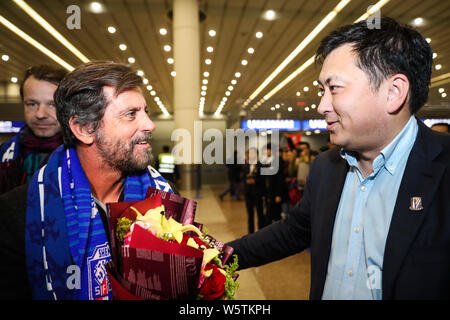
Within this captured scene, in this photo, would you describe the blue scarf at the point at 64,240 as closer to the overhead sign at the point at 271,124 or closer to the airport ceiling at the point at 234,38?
the airport ceiling at the point at 234,38

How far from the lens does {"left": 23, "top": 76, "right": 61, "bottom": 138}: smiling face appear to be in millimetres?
1544

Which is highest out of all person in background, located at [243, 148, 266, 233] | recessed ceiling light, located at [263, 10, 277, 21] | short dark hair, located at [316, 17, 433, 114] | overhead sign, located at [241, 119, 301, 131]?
recessed ceiling light, located at [263, 10, 277, 21]

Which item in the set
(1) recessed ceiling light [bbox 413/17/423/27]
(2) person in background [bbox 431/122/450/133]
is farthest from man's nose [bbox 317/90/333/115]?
(2) person in background [bbox 431/122/450/133]

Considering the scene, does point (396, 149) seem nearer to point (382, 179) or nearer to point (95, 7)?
point (382, 179)

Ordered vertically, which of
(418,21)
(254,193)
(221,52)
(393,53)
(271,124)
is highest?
(221,52)

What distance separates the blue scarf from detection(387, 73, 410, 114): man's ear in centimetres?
123

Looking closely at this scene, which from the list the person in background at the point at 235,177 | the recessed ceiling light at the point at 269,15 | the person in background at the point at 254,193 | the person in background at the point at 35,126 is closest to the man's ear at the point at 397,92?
the person in background at the point at 35,126

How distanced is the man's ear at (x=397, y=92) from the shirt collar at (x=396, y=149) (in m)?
0.10

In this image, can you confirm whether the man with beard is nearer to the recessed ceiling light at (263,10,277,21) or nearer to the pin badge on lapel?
the pin badge on lapel

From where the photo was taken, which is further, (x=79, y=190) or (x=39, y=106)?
(x=39, y=106)

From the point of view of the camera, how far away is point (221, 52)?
13.6 ft

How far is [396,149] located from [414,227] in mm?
306

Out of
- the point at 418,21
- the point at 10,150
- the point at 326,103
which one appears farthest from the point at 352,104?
the point at 418,21

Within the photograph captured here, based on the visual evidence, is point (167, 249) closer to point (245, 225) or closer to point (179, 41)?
point (179, 41)
